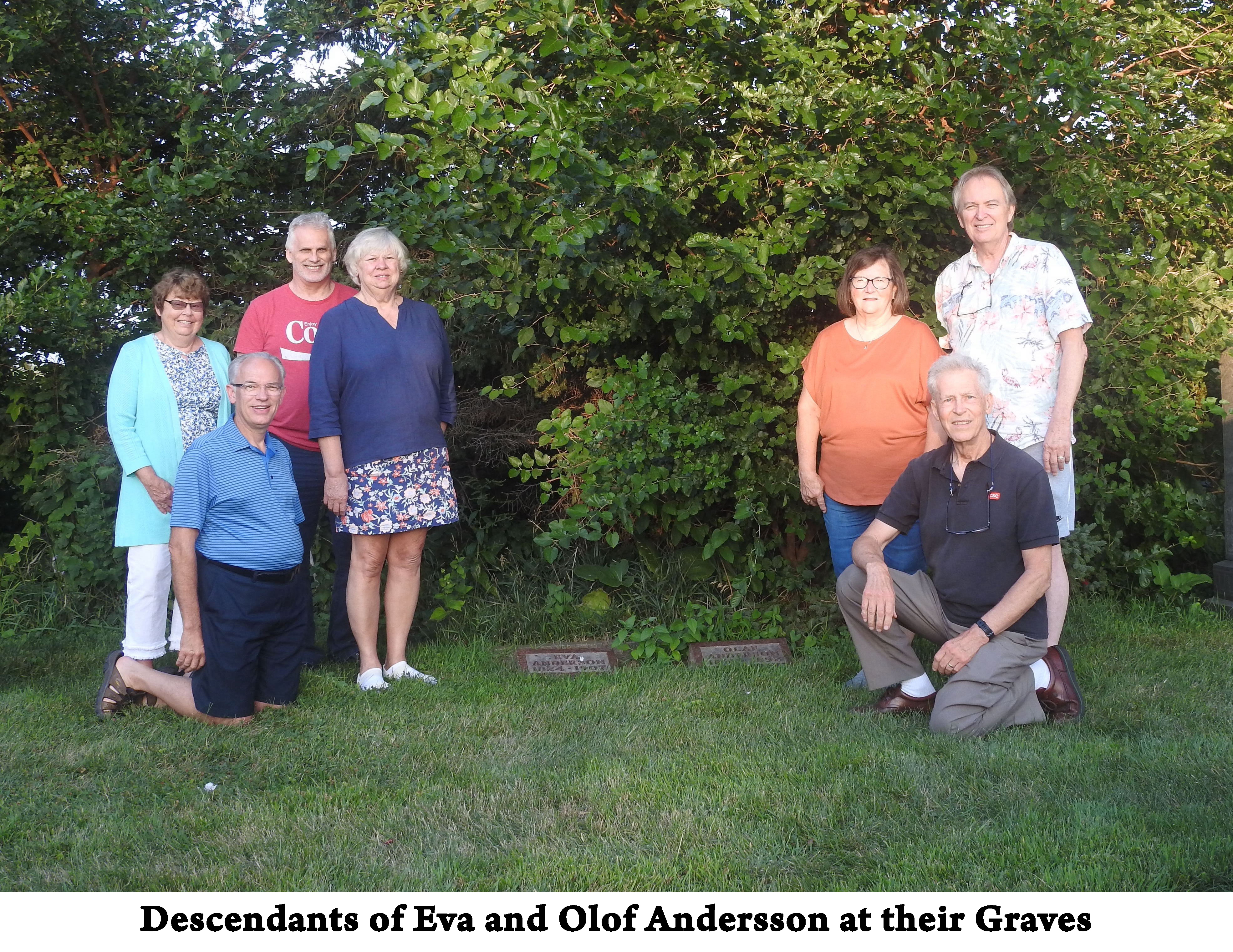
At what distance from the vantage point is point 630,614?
5340mm

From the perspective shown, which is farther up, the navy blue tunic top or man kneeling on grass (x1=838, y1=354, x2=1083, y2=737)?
the navy blue tunic top

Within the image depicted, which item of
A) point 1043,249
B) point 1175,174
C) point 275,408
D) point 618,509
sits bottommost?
point 618,509

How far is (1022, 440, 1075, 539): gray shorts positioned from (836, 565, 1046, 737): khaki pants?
19.0 inches

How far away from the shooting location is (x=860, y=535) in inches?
160

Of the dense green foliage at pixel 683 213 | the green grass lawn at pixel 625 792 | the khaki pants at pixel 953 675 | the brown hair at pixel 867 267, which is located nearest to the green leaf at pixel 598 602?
the dense green foliage at pixel 683 213

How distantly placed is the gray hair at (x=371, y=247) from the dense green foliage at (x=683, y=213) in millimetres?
220

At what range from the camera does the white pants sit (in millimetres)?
4125

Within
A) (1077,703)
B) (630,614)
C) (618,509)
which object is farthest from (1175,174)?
(630,614)

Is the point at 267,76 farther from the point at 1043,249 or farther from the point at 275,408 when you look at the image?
the point at 1043,249

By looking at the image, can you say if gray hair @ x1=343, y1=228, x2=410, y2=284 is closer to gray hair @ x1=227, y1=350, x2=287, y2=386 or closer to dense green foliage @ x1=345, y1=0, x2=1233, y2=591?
dense green foliage @ x1=345, y1=0, x2=1233, y2=591

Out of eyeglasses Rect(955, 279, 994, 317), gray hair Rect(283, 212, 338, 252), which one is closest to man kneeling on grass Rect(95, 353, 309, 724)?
gray hair Rect(283, 212, 338, 252)

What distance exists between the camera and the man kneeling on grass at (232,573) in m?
3.78

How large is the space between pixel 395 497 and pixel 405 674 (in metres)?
0.72
